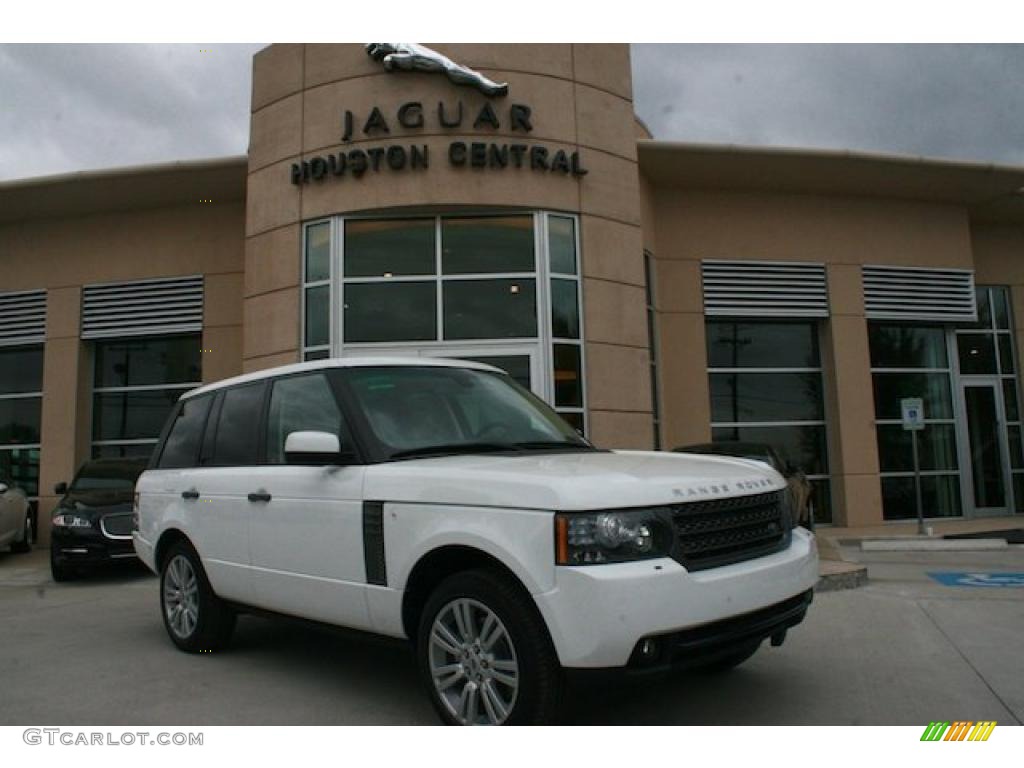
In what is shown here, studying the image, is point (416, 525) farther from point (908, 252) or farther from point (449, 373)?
point (908, 252)

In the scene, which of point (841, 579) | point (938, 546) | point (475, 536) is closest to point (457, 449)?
point (475, 536)

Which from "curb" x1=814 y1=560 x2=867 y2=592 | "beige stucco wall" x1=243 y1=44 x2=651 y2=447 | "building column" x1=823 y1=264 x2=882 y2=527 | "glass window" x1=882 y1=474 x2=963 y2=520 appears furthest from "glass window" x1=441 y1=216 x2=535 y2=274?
"glass window" x1=882 y1=474 x2=963 y2=520

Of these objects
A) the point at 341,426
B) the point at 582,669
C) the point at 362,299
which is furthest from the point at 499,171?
the point at 582,669

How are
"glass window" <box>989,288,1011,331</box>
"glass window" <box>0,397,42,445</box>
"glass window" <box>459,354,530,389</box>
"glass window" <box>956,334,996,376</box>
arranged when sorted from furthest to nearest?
"glass window" <box>989,288,1011,331</box>, "glass window" <box>956,334,996,376</box>, "glass window" <box>0,397,42,445</box>, "glass window" <box>459,354,530,389</box>

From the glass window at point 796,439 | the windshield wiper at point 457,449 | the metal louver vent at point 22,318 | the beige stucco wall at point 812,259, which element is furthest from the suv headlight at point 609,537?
the metal louver vent at point 22,318

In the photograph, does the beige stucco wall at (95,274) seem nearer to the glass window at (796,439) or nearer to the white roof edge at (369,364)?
the glass window at (796,439)

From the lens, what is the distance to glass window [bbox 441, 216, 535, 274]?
39.3 ft

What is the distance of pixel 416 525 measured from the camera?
3807 millimetres

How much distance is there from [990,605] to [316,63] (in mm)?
11253

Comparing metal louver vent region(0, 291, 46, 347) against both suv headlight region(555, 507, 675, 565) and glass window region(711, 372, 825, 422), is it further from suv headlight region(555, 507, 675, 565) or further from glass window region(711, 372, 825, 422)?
suv headlight region(555, 507, 675, 565)

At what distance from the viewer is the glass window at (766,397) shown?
1515cm

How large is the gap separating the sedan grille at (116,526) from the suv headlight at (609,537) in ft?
26.9

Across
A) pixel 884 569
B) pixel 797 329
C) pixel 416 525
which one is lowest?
pixel 884 569

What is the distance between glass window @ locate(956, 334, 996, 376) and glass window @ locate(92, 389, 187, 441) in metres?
15.5
